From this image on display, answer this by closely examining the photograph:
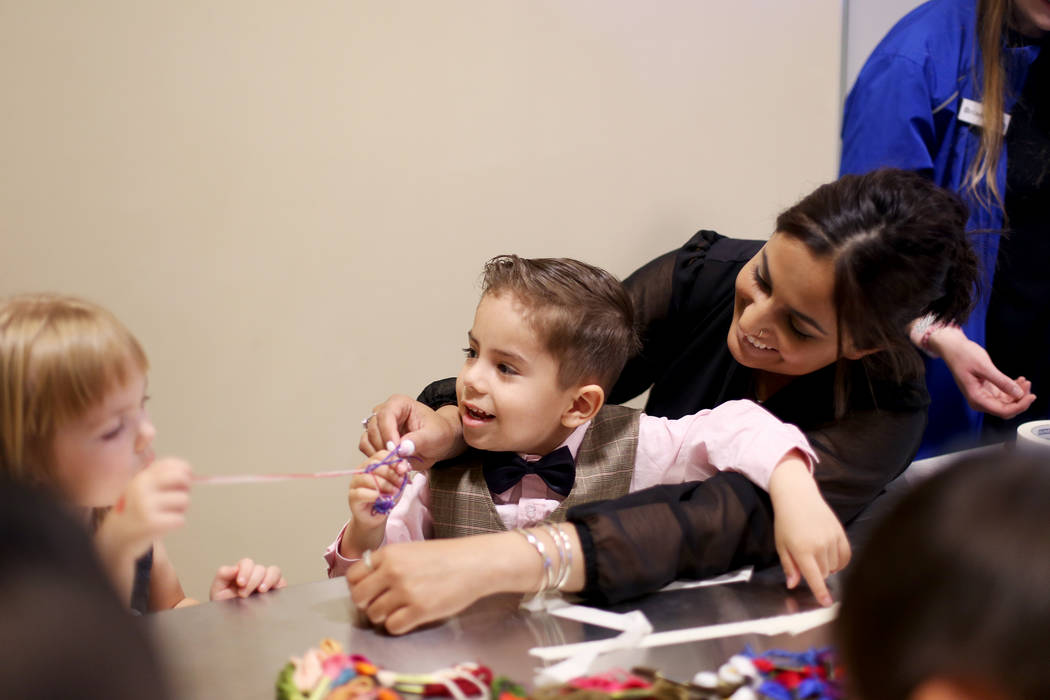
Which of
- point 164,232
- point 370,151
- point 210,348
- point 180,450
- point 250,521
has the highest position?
point 370,151

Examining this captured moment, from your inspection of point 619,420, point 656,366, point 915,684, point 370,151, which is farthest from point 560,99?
point 915,684

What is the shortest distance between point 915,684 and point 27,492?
492 millimetres

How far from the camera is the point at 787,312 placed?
1248mm

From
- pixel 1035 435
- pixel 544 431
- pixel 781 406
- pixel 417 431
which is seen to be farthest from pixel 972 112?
pixel 417 431

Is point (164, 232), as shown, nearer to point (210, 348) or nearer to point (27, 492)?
point (210, 348)

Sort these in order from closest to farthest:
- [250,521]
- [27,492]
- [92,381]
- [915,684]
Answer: [27,492]
[915,684]
[92,381]
[250,521]

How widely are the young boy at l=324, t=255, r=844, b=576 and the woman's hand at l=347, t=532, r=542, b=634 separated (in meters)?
0.22

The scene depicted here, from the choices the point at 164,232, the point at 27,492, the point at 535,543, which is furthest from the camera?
the point at 164,232

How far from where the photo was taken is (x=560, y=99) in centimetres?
224

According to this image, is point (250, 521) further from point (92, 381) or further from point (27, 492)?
point (27, 492)

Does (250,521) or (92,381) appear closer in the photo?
(92,381)

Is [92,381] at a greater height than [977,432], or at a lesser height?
greater

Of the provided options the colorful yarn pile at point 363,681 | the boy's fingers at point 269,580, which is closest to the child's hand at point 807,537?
the colorful yarn pile at point 363,681

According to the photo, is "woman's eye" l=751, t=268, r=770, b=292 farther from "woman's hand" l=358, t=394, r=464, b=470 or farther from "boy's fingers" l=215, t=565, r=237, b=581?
"boy's fingers" l=215, t=565, r=237, b=581
